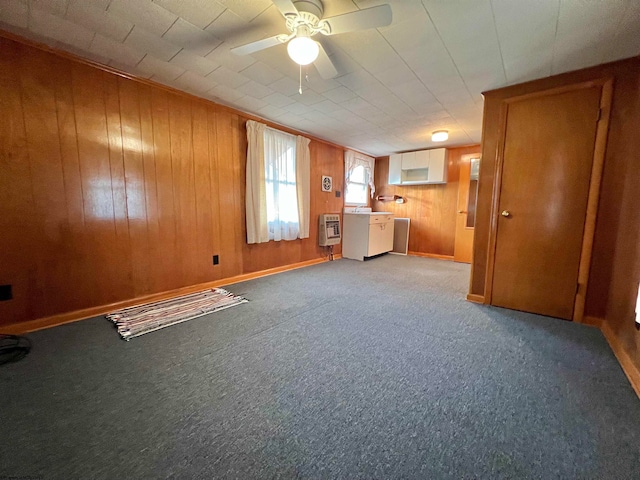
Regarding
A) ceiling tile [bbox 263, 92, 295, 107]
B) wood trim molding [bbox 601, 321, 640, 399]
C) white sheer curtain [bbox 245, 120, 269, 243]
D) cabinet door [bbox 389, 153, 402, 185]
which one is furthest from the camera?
cabinet door [bbox 389, 153, 402, 185]

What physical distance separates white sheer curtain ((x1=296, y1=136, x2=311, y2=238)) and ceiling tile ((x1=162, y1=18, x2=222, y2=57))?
2.05 metres

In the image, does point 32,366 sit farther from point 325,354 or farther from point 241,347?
point 325,354

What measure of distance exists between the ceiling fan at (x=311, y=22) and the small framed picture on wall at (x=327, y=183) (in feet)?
9.77

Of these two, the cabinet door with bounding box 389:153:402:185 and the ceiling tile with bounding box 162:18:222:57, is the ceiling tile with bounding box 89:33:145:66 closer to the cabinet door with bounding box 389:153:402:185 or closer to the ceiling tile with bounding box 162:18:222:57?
the ceiling tile with bounding box 162:18:222:57

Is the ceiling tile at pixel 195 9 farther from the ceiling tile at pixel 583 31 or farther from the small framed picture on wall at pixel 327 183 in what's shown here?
the small framed picture on wall at pixel 327 183

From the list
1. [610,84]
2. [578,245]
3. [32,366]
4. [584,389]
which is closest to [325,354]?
[584,389]

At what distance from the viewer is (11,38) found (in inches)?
71.4

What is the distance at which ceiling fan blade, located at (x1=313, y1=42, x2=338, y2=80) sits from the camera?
1729mm

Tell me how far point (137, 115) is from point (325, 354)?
2.70 metres

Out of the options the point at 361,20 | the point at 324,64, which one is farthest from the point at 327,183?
the point at 361,20

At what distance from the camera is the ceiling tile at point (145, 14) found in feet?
4.93

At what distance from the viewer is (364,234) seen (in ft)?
15.5

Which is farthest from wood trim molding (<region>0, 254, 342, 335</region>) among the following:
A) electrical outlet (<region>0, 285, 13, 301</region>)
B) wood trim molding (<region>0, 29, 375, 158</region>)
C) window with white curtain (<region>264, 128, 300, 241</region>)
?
wood trim molding (<region>0, 29, 375, 158</region>)

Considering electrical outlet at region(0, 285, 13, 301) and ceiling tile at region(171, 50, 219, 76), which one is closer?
electrical outlet at region(0, 285, 13, 301)
